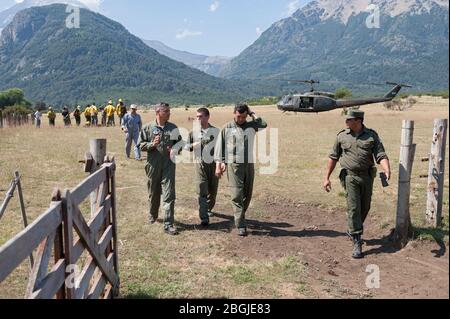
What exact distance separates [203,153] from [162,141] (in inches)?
32.2

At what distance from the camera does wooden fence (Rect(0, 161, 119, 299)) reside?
261 centimetres

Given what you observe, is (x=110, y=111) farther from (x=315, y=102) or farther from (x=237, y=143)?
(x=237, y=143)

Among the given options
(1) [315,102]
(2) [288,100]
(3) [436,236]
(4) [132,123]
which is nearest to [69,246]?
(3) [436,236]

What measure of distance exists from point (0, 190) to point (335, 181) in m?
7.78

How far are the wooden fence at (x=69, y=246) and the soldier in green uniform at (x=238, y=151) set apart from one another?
2.52 metres

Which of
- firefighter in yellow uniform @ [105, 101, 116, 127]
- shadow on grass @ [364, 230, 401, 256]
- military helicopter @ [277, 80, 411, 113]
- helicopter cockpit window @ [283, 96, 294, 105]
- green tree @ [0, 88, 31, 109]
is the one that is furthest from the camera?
green tree @ [0, 88, 31, 109]

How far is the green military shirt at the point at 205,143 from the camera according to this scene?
7727 millimetres

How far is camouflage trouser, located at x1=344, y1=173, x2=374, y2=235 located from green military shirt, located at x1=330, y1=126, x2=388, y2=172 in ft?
0.44

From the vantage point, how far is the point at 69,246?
3.23 meters

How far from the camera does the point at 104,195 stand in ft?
14.9

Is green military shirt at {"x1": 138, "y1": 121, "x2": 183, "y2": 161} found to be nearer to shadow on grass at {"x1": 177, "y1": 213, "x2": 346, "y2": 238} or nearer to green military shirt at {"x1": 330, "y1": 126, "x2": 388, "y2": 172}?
shadow on grass at {"x1": 177, "y1": 213, "x2": 346, "y2": 238}

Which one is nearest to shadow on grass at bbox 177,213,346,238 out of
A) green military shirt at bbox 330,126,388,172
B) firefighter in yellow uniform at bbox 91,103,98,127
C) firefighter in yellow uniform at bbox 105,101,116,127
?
green military shirt at bbox 330,126,388,172
